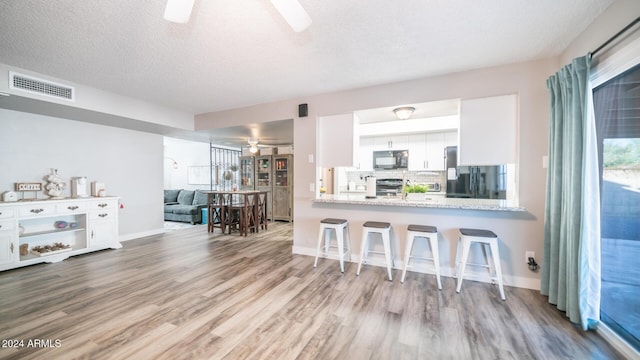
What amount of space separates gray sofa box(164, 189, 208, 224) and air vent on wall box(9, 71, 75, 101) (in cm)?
356

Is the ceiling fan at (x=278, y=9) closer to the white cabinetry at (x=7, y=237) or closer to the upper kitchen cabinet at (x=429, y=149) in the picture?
the white cabinetry at (x=7, y=237)

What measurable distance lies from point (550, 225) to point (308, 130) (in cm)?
297

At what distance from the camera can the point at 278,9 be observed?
143 cm

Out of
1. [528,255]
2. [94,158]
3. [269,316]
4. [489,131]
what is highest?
[489,131]

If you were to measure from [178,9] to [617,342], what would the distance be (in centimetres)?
356

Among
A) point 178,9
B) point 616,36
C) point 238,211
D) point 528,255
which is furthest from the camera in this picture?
point 238,211

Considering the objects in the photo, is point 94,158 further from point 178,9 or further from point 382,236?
point 382,236

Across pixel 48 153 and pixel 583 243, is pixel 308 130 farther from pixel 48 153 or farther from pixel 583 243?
pixel 48 153

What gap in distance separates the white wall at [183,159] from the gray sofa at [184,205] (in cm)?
104

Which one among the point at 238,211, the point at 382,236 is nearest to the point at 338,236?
the point at 382,236

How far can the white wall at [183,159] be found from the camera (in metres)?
8.11

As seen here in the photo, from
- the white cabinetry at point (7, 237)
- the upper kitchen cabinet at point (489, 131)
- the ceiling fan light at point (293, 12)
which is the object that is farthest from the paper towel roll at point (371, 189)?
the white cabinetry at point (7, 237)

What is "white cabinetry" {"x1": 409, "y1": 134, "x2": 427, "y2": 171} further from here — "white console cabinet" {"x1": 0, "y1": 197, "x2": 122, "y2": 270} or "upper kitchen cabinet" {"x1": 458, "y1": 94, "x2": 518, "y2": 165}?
"white console cabinet" {"x1": 0, "y1": 197, "x2": 122, "y2": 270}

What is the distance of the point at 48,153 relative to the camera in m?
3.59
